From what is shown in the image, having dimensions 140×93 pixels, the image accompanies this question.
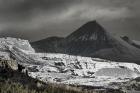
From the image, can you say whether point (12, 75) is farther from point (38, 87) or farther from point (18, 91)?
point (18, 91)

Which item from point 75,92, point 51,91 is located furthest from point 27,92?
point 75,92

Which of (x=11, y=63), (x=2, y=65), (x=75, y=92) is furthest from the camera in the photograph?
(x=11, y=63)

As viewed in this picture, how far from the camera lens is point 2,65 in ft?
259

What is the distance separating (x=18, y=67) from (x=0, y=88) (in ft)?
148

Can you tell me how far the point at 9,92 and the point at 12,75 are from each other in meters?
Answer: 29.7

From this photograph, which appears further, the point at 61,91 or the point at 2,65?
the point at 2,65

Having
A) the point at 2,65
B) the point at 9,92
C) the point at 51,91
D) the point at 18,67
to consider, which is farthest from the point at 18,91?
the point at 18,67

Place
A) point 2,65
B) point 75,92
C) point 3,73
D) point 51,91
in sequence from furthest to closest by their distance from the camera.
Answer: point 2,65 < point 3,73 < point 75,92 < point 51,91

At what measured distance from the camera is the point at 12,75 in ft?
234

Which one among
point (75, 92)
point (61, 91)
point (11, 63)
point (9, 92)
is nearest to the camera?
point (9, 92)

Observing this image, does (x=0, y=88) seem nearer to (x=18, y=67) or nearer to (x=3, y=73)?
(x=3, y=73)

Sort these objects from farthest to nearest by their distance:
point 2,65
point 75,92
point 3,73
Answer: point 2,65
point 3,73
point 75,92

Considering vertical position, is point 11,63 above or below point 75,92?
above

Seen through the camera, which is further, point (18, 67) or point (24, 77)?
point (18, 67)
